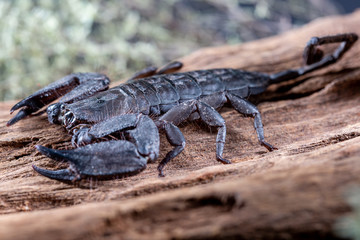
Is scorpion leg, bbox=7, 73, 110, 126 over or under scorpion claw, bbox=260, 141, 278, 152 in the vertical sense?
over

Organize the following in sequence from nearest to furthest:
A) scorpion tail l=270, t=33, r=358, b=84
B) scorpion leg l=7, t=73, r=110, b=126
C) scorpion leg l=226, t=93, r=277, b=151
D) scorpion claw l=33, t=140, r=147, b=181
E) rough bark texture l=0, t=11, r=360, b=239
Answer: rough bark texture l=0, t=11, r=360, b=239, scorpion claw l=33, t=140, r=147, b=181, scorpion leg l=226, t=93, r=277, b=151, scorpion leg l=7, t=73, r=110, b=126, scorpion tail l=270, t=33, r=358, b=84

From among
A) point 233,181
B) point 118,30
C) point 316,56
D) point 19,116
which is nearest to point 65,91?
point 19,116

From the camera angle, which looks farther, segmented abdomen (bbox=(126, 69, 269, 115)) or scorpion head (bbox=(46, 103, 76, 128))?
segmented abdomen (bbox=(126, 69, 269, 115))

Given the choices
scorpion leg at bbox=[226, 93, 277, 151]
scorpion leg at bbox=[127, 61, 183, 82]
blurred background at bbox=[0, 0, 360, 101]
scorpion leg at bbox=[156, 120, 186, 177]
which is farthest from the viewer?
blurred background at bbox=[0, 0, 360, 101]

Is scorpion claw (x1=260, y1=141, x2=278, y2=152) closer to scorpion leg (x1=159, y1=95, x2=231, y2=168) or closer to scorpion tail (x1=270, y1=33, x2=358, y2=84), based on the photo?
scorpion leg (x1=159, y1=95, x2=231, y2=168)

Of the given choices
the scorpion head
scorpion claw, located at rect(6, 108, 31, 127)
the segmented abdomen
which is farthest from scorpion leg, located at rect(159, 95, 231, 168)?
scorpion claw, located at rect(6, 108, 31, 127)

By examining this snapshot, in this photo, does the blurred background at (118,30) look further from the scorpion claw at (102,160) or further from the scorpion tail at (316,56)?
the scorpion tail at (316,56)

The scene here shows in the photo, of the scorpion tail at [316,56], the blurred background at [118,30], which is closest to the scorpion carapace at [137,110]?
the scorpion tail at [316,56]
